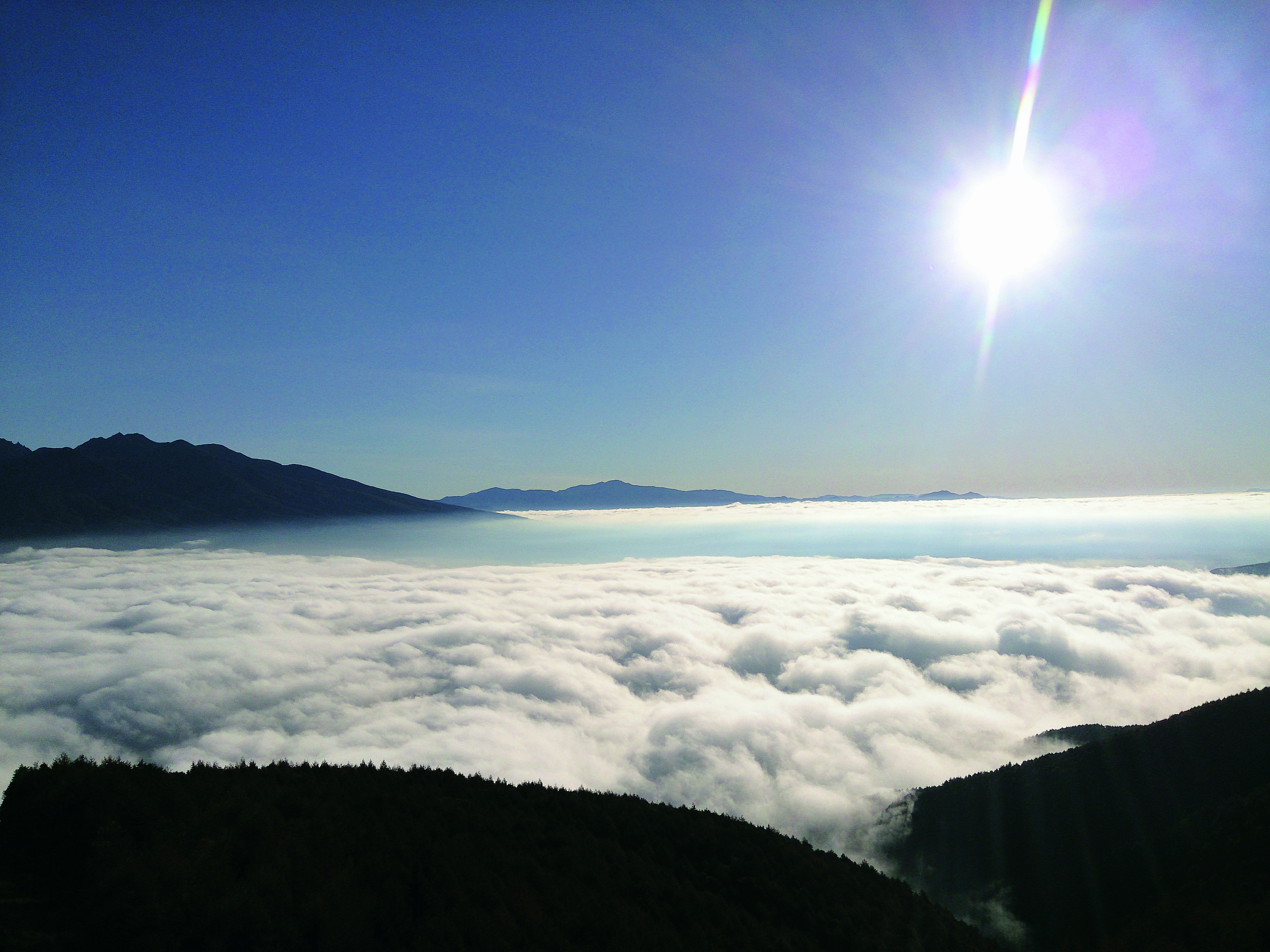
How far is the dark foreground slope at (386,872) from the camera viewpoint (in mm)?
13062

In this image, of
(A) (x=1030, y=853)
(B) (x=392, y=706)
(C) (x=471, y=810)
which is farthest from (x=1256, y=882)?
(B) (x=392, y=706)

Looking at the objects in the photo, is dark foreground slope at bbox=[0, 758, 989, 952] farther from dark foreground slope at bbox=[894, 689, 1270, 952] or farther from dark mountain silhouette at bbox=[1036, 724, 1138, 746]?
dark mountain silhouette at bbox=[1036, 724, 1138, 746]

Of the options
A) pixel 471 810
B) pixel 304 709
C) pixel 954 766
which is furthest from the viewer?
pixel 954 766

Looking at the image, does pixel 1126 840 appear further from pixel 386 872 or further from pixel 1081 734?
pixel 386 872

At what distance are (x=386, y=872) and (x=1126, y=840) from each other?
7403 centimetres

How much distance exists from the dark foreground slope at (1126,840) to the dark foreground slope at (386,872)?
2049 cm

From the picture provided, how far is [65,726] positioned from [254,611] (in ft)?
321

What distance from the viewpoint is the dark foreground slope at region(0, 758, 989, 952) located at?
1306 cm

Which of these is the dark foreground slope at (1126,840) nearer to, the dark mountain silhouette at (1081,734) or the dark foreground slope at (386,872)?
the dark foreground slope at (386,872)

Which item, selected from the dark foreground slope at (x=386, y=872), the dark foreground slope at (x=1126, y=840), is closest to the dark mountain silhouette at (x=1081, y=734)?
the dark foreground slope at (x=1126, y=840)

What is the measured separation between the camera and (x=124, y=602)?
7854 inches

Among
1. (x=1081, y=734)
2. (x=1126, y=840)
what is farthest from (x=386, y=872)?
(x=1081, y=734)

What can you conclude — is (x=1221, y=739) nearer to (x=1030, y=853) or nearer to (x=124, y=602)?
(x=1030, y=853)

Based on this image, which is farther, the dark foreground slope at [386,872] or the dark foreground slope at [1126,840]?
the dark foreground slope at [1126,840]
